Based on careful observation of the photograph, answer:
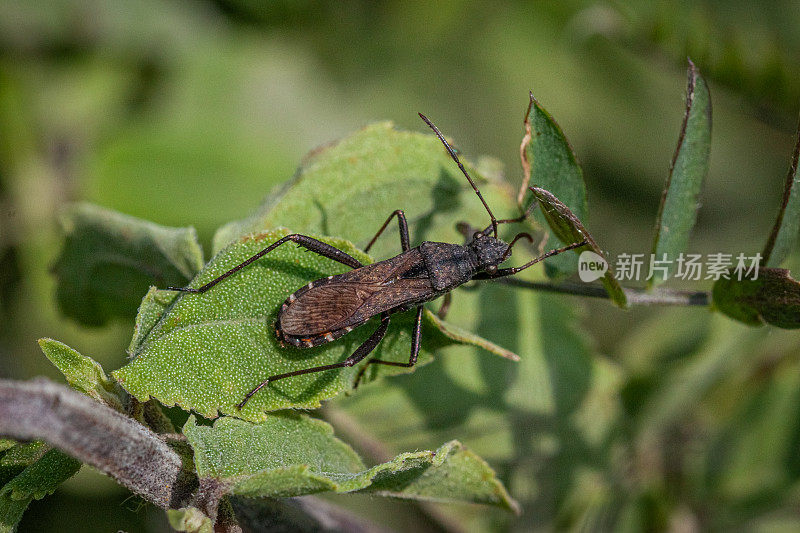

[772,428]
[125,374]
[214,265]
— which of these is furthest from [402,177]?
[772,428]

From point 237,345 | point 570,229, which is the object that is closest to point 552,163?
point 570,229

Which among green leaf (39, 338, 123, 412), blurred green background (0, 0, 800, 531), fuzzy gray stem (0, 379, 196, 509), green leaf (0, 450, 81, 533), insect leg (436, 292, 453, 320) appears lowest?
green leaf (0, 450, 81, 533)

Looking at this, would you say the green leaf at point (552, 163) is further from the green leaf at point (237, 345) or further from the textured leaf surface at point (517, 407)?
the textured leaf surface at point (517, 407)

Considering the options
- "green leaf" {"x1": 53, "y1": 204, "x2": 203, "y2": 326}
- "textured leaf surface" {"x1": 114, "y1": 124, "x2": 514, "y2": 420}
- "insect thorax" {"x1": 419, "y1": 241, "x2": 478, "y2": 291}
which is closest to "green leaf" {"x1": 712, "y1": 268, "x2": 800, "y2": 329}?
"textured leaf surface" {"x1": 114, "y1": 124, "x2": 514, "y2": 420}

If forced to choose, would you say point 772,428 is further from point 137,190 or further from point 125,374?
point 137,190

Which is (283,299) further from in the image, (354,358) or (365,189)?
(365,189)

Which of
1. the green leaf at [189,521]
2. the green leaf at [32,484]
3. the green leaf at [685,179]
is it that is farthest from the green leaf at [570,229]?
the green leaf at [32,484]

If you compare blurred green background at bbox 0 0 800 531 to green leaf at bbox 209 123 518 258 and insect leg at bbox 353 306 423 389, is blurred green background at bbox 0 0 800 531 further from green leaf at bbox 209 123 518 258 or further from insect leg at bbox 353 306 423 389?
insect leg at bbox 353 306 423 389
